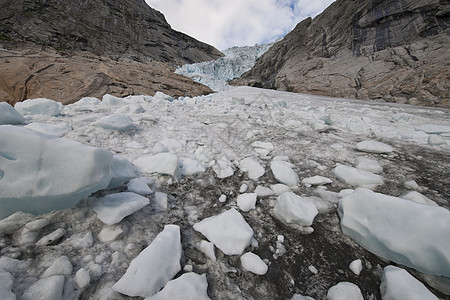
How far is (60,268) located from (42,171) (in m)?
0.37

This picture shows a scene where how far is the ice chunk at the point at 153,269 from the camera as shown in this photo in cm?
49

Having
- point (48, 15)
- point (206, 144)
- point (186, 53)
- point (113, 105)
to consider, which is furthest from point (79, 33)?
point (206, 144)

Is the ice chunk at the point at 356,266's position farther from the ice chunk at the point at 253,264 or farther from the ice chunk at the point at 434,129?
the ice chunk at the point at 434,129

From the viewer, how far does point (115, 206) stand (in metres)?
0.69

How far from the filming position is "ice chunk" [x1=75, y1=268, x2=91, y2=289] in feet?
1.56

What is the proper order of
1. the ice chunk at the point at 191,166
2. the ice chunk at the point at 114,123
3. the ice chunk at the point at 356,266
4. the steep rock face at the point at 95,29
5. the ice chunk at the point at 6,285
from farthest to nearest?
the steep rock face at the point at 95,29, the ice chunk at the point at 114,123, the ice chunk at the point at 191,166, the ice chunk at the point at 356,266, the ice chunk at the point at 6,285

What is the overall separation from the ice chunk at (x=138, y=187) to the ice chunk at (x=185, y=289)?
472 millimetres

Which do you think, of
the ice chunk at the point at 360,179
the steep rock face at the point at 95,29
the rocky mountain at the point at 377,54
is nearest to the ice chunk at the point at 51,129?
the ice chunk at the point at 360,179

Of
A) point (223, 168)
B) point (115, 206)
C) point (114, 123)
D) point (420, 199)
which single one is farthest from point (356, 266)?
point (114, 123)

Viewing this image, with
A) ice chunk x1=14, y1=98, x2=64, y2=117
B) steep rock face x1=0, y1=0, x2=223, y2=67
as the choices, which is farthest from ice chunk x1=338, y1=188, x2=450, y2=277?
steep rock face x1=0, y1=0, x2=223, y2=67

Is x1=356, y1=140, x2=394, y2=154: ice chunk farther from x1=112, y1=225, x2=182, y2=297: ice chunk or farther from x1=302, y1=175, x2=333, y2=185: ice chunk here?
x1=112, y1=225, x2=182, y2=297: ice chunk

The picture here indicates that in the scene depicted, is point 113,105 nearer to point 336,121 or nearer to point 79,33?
point 336,121

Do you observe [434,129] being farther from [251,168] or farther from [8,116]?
[8,116]

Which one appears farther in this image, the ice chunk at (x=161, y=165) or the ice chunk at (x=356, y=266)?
the ice chunk at (x=161, y=165)
